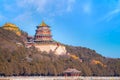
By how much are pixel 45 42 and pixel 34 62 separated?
76.6ft

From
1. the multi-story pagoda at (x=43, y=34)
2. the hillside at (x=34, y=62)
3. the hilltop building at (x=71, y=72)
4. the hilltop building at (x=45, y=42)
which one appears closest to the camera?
the hillside at (x=34, y=62)

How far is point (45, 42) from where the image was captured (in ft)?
311

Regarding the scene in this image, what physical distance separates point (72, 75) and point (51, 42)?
58.4ft

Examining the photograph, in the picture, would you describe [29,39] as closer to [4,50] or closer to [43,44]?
[43,44]

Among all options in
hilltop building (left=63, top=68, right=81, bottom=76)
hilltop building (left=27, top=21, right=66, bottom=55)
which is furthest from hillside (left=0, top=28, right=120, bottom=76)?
hilltop building (left=27, top=21, right=66, bottom=55)

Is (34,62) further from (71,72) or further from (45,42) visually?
(45,42)

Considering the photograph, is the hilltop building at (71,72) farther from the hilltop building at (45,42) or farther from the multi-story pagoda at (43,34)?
the multi-story pagoda at (43,34)

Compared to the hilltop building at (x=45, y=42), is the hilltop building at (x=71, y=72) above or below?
below

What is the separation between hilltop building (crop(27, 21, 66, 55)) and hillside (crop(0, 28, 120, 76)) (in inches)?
104

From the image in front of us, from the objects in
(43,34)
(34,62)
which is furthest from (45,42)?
(34,62)

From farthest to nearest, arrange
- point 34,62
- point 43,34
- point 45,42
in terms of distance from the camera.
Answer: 1. point 43,34
2. point 45,42
3. point 34,62

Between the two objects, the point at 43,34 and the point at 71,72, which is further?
the point at 43,34

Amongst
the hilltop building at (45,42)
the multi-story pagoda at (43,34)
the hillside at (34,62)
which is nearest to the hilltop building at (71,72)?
the hillside at (34,62)

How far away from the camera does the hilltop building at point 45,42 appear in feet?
307
